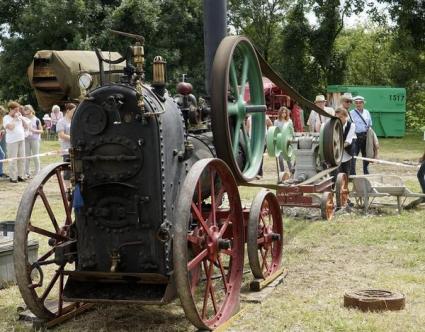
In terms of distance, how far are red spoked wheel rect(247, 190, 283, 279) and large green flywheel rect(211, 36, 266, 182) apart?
0.32 m

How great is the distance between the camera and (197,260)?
4.13 meters

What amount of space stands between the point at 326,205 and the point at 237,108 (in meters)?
3.73

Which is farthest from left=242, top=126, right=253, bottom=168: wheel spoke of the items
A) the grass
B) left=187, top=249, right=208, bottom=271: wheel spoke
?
left=187, top=249, right=208, bottom=271: wheel spoke

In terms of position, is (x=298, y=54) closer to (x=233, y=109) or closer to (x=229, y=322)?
(x=233, y=109)

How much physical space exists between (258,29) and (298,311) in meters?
37.9

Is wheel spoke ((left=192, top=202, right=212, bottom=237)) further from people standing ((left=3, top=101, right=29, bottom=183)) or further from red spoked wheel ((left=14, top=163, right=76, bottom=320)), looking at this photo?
people standing ((left=3, top=101, right=29, bottom=183))

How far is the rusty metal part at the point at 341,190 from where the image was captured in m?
8.98

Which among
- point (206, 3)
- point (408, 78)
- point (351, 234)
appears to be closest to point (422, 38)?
point (408, 78)

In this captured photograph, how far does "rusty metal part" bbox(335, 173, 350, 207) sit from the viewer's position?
29.5 feet

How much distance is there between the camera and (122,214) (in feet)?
13.8

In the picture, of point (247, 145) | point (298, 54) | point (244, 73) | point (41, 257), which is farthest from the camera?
point (298, 54)

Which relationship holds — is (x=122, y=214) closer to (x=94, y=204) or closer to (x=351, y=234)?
(x=94, y=204)

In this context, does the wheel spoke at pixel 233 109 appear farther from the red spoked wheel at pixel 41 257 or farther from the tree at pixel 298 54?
the tree at pixel 298 54

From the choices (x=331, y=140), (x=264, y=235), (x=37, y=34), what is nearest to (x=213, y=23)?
(x=264, y=235)
